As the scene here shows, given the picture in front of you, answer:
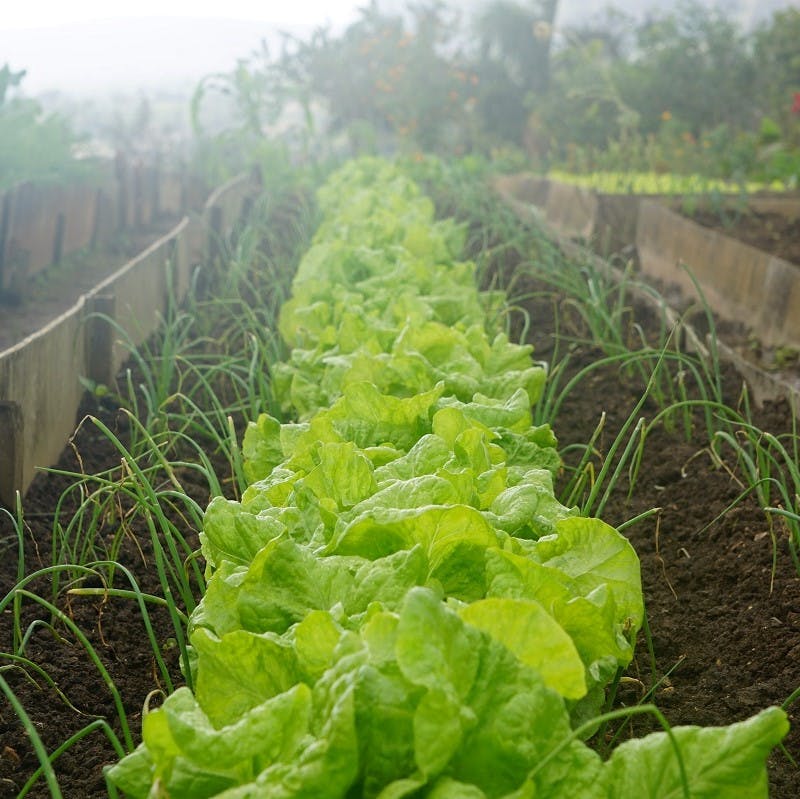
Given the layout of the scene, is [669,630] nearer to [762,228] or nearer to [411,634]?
[411,634]

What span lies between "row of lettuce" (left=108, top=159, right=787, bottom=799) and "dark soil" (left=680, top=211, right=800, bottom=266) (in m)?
4.86

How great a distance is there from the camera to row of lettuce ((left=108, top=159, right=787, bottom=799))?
1.18 meters

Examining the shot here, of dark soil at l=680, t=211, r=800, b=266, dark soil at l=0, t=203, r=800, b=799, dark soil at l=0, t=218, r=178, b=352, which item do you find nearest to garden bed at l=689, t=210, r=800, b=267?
dark soil at l=680, t=211, r=800, b=266

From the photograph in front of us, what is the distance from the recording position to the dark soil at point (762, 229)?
6.83 m

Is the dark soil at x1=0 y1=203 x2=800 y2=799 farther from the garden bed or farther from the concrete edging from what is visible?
the garden bed

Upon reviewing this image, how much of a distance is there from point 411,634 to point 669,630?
1356mm

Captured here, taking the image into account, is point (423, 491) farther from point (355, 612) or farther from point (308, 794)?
point (308, 794)

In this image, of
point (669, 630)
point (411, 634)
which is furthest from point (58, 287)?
point (411, 634)

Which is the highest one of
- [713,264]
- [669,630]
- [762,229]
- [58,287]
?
[762,229]

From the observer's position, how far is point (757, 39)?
18.2 meters

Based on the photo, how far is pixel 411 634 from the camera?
118cm

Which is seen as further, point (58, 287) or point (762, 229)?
point (762, 229)

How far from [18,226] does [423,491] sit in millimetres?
5246

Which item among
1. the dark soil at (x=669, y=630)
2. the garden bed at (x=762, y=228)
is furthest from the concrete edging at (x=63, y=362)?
the garden bed at (x=762, y=228)
